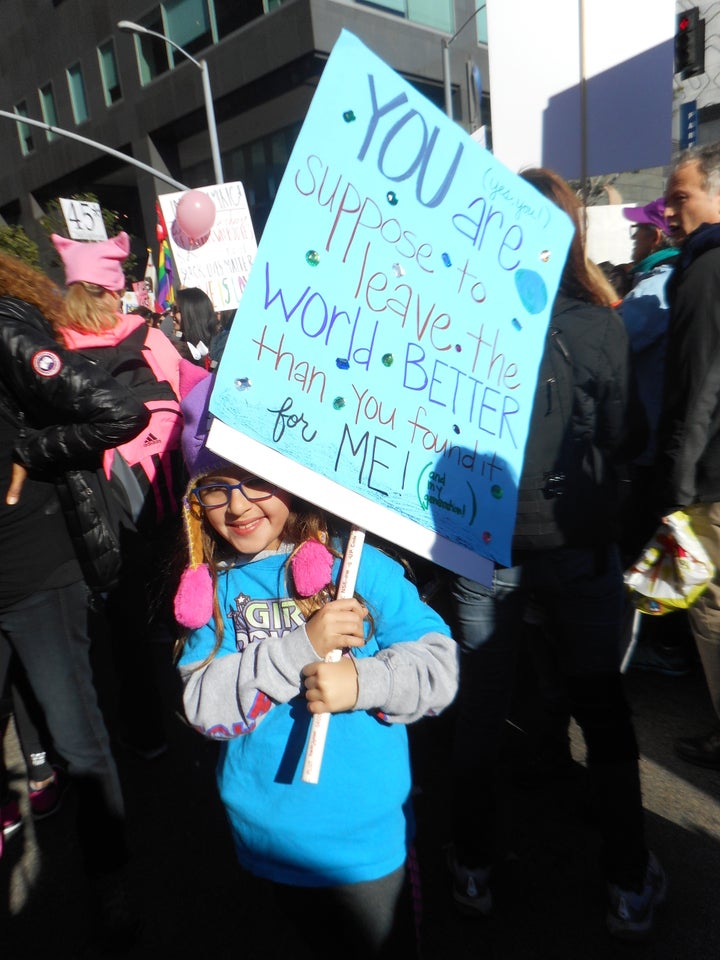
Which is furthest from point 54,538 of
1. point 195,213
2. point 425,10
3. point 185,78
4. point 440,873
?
point 185,78

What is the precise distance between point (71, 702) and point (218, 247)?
539 cm

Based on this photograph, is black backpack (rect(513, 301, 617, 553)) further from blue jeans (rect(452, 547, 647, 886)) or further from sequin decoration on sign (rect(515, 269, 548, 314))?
sequin decoration on sign (rect(515, 269, 548, 314))

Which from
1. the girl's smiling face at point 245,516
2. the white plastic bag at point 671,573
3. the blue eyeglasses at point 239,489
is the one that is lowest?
the white plastic bag at point 671,573

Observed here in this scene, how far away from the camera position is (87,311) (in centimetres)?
256

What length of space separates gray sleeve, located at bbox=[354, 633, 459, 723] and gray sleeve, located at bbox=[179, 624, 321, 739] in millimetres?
107

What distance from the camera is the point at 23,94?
88.8 feet

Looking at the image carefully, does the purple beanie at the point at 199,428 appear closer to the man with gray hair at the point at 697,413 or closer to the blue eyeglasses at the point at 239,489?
the blue eyeglasses at the point at 239,489

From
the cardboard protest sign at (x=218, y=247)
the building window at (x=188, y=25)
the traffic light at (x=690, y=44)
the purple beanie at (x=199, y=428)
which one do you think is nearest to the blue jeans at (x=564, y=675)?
the purple beanie at (x=199, y=428)

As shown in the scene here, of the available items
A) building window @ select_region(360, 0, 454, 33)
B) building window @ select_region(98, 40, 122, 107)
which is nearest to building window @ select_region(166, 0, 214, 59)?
building window @ select_region(98, 40, 122, 107)

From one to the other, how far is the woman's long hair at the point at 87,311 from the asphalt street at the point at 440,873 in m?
1.32

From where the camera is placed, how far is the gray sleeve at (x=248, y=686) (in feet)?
3.91

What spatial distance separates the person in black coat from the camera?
1638 mm

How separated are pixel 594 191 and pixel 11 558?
9517mm

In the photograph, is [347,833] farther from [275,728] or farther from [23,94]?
[23,94]
